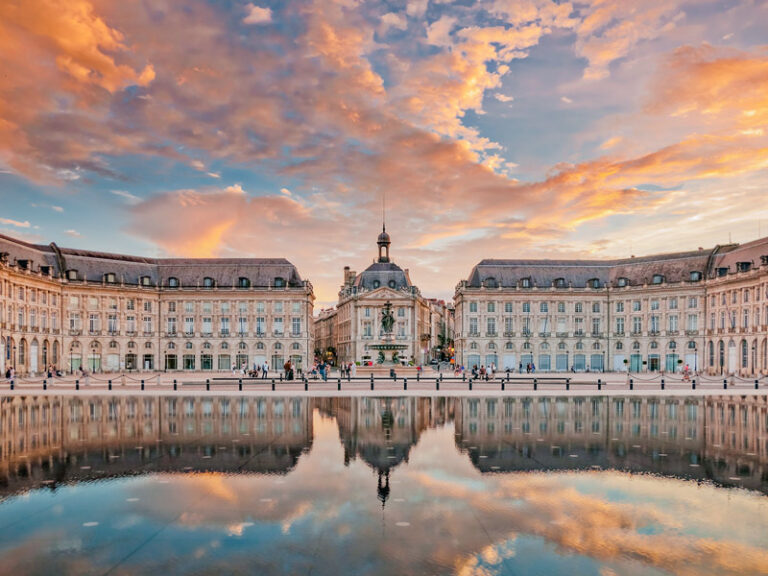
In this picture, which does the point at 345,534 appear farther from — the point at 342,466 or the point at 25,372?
the point at 25,372

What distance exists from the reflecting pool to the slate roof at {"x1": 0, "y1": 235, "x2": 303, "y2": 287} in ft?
222

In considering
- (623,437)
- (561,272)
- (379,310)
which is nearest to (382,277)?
(379,310)

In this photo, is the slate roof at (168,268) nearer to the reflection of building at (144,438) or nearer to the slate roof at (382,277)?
the slate roof at (382,277)

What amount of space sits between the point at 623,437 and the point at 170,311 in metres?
81.6

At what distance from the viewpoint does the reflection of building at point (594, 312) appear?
285ft

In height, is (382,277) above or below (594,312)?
above

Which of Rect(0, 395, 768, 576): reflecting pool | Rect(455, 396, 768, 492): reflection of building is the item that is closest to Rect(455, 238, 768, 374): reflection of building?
Rect(455, 396, 768, 492): reflection of building

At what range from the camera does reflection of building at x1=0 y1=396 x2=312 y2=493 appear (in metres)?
16.7

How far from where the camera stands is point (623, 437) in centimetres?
2206

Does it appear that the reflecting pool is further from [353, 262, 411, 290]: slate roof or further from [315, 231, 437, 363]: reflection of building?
[353, 262, 411, 290]: slate roof

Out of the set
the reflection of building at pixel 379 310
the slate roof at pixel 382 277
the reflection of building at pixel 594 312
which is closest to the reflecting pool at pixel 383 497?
the reflection of building at pixel 594 312

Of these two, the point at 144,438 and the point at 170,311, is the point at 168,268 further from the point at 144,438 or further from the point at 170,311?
the point at 144,438

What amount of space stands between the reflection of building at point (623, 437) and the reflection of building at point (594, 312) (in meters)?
56.2

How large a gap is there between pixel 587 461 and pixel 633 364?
267 feet
